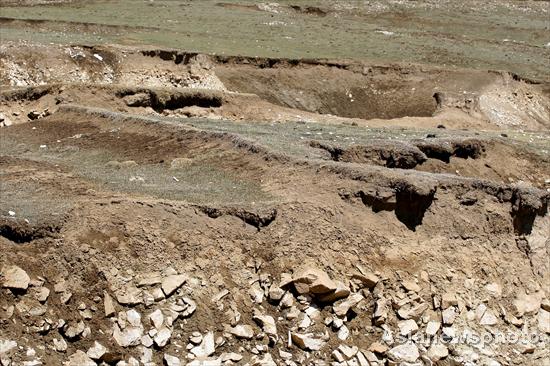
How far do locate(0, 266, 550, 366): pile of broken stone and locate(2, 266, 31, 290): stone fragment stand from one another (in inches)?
0.6

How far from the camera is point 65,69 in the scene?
108 ft

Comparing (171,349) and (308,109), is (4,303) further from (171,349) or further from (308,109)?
(308,109)

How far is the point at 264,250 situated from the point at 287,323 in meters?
1.51

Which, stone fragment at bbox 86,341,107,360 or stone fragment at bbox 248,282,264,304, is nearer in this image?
stone fragment at bbox 86,341,107,360

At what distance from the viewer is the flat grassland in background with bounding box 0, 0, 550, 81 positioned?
137 ft

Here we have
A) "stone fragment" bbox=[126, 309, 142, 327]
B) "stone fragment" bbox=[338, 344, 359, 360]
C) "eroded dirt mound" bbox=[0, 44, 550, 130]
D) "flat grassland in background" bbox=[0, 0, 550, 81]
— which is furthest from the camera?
"flat grassland in background" bbox=[0, 0, 550, 81]

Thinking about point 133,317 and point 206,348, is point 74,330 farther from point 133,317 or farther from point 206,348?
point 206,348

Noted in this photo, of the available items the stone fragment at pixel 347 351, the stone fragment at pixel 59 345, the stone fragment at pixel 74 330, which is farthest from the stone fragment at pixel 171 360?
the stone fragment at pixel 347 351

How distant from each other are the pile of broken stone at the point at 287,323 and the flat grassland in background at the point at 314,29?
83.6 feet

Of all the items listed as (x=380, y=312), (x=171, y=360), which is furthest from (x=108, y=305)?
(x=380, y=312)

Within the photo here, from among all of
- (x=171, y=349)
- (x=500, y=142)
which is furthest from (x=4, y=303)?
(x=500, y=142)

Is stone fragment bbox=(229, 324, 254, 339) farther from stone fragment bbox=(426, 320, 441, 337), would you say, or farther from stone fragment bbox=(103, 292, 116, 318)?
stone fragment bbox=(426, 320, 441, 337)

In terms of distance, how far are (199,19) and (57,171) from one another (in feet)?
121

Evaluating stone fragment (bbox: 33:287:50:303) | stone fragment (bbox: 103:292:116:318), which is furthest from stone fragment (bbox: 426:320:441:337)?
stone fragment (bbox: 33:287:50:303)
